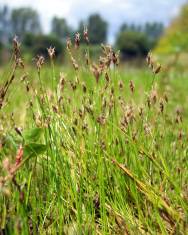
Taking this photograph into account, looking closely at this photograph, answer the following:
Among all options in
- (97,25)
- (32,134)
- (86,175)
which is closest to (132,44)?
(97,25)

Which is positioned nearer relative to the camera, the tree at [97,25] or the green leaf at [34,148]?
the green leaf at [34,148]

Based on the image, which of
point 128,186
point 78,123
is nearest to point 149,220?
point 128,186

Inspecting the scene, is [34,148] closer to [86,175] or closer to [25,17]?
[86,175]

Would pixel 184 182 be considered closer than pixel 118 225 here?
No

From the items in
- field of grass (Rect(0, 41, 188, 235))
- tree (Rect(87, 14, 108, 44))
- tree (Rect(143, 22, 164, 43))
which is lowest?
tree (Rect(143, 22, 164, 43))

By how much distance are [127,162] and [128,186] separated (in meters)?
0.19

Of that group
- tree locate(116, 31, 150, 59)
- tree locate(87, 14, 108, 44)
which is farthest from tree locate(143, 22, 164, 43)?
tree locate(116, 31, 150, 59)

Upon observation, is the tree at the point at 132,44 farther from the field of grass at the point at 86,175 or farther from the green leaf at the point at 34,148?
the green leaf at the point at 34,148

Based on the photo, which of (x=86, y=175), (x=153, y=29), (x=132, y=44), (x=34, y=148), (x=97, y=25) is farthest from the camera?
(x=153, y=29)

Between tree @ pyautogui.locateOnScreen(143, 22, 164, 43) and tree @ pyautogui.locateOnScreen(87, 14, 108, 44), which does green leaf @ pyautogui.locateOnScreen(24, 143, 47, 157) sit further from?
tree @ pyautogui.locateOnScreen(143, 22, 164, 43)

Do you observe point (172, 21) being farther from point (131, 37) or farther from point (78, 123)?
point (131, 37)

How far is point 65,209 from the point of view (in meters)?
1.85

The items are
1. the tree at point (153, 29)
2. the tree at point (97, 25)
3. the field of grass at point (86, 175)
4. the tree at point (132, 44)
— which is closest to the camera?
the field of grass at point (86, 175)

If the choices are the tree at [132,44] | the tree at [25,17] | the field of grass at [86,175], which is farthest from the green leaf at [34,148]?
the tree at [25,17]
